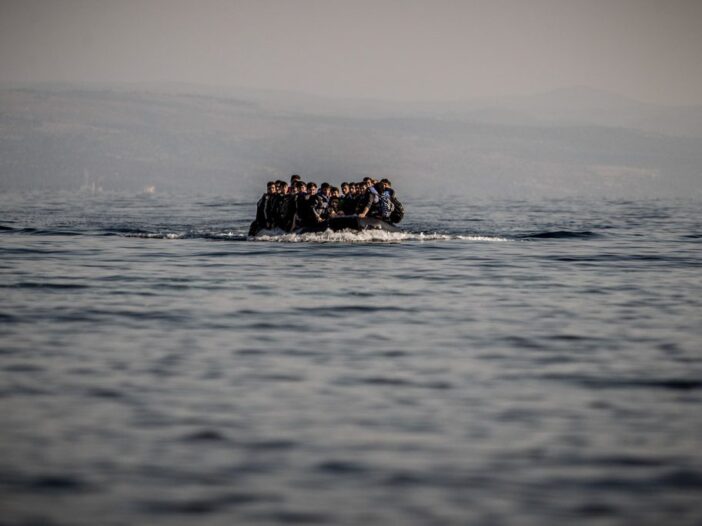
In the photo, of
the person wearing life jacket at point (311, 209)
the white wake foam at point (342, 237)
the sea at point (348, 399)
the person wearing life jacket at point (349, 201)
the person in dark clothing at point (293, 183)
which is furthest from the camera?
the person wearing life jacket at point (349, 201)

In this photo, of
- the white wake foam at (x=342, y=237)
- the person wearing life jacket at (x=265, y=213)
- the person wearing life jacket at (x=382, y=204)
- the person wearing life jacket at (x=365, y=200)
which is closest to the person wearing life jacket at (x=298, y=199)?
the white wake foam at (x=342, y=237)

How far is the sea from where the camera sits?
834cm

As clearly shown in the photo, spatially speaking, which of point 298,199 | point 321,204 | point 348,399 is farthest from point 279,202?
point 348,399

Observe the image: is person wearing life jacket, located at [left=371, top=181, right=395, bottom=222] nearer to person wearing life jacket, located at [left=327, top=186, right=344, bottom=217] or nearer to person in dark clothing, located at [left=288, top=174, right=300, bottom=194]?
person wearing life jacket, located at [left=327, top=186, right=344, bottom=217]

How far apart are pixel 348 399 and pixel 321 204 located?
21.2m

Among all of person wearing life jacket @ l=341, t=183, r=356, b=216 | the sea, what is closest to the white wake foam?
person wearing life jacket @ l=341, t=183, r=356, b=216

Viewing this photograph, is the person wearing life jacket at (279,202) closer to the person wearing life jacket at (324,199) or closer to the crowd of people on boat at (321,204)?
the crowd of people on boat at (321,204)

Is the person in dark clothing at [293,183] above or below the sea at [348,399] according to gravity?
above

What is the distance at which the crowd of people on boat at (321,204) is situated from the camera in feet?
106

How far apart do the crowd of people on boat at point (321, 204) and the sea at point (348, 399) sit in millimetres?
9217

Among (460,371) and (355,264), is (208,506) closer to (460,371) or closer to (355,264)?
(460,371)

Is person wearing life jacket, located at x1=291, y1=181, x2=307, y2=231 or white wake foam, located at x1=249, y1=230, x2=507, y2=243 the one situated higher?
person wearing life jacket, located at x1=291, y1=181, x2=307, y2=231

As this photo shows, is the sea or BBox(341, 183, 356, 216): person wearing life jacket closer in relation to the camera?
the sea

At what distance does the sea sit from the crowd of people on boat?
363 inches
